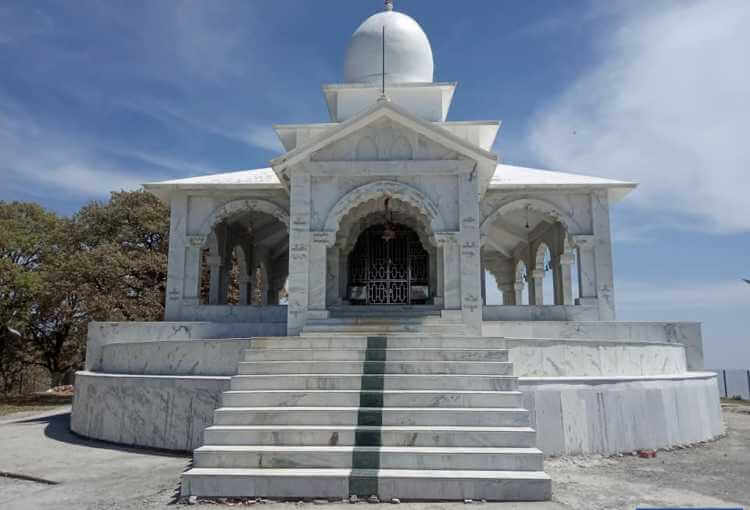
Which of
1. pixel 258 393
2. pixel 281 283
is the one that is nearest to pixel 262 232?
pixel 281 283

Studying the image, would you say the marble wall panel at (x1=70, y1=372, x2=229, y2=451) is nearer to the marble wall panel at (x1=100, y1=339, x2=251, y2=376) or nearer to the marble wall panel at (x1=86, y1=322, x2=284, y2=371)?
the marble wall panel at (x1=100, y1=339, x2=251, y2=376)

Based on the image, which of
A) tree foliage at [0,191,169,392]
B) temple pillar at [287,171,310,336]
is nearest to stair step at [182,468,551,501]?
temple pillar at [287,171,310,336]

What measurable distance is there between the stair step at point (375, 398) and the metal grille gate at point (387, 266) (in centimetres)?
912

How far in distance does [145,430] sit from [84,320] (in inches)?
600

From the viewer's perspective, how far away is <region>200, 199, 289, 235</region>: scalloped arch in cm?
1794

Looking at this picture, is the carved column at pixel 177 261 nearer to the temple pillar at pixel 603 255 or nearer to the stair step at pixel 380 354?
the stair step at pixel 380 354

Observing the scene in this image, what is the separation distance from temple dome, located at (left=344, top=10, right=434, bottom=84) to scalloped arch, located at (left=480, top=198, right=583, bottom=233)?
5839mm

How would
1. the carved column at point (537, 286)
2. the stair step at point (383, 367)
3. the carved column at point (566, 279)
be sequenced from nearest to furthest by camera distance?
the stair step at point (383, 367)
the carved column at point (566, 279)
the carved column at point (537, 286)

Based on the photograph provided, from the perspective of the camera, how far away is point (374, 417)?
8.61 meters

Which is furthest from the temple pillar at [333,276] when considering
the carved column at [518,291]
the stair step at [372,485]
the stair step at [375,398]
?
the carved column at [518,291]

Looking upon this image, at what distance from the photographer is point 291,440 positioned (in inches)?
323

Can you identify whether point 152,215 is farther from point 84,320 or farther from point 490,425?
point 490,425

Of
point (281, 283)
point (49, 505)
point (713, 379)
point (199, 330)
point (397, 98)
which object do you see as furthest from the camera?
point (281, 283)

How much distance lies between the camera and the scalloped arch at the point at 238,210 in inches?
706
